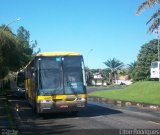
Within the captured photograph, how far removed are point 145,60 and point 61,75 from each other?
78.8m

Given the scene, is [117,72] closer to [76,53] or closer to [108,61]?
[108,61]

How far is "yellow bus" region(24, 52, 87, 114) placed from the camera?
21220 millimetres

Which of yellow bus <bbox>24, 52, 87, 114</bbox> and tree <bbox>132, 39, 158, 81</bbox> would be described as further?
tree <bbox>132, 39, 158, 81</bbox>

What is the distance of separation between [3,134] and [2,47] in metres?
26.2

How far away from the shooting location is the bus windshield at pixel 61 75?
21.3 metres

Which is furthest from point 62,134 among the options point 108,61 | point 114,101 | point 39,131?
point 108,61

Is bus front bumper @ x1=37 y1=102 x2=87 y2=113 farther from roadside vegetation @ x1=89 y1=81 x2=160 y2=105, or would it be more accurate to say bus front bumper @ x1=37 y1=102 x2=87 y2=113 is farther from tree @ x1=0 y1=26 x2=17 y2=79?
tree @ x1=0 y1=26 x2=17 y2=79

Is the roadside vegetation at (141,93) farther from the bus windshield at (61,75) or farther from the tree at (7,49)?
the bus windshield at (61,75)

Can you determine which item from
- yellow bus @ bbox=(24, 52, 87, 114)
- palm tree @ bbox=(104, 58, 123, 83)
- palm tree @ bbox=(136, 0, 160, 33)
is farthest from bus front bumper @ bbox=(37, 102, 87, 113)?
palm tree @ bbox=(104, 58, 123, 83)

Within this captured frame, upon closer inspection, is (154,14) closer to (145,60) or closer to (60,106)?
(60,106)

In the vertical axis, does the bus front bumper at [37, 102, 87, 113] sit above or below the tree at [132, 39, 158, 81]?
below

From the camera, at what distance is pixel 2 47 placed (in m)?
39.6

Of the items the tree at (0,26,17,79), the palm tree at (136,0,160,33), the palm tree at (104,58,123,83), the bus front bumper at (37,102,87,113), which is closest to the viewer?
the bus front bumper at (37,102,87,113)

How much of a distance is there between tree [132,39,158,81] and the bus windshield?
74.6m
